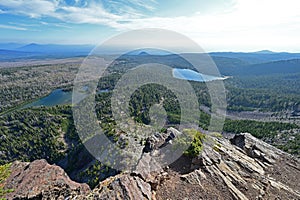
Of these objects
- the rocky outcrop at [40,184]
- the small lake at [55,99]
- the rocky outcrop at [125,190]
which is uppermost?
the rocky outcrop at [125,190]

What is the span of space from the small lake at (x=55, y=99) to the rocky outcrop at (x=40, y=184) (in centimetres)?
10052

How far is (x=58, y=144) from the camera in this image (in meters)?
62.2

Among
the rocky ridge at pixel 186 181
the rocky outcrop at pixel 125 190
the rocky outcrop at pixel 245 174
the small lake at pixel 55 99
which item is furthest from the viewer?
the small lake at pixel 55 99

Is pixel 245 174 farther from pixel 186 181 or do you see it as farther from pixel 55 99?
pixel 55 99

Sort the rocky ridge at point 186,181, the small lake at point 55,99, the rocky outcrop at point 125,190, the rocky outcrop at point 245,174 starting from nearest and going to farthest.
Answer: the rocky outcrop at point 125,190, the rocky ridge at point 186,181, the rocky outcrop at point 245,174, the small lake at point 55,99

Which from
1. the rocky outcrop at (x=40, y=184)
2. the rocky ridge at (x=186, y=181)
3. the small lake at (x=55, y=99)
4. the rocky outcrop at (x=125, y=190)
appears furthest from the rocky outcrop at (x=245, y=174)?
the small lake at (x=55, y=99)

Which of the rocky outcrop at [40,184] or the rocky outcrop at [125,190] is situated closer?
the rocky outcrop at [125,190]

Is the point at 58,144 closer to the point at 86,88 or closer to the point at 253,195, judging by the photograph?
the point at 253,195

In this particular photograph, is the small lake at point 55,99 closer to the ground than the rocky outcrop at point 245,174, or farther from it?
closer to the ground

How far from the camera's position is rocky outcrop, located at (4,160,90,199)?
14.0 metres

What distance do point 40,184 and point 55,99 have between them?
395 ft

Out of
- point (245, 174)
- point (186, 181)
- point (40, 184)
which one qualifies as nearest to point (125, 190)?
point (186, 181)

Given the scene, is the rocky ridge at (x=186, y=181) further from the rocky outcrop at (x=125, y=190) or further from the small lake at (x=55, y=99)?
the small lake at (x=55, y=99)

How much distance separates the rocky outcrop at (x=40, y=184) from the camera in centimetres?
1398
